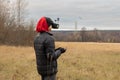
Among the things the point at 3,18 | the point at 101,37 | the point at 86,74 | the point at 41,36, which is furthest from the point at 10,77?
the point at 101,37

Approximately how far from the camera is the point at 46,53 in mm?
6719

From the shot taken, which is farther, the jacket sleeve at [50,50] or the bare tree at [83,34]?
the bare tree at [83,34]

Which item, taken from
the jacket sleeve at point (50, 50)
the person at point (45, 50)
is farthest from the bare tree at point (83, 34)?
the jacket sleeve at point (50, 50)

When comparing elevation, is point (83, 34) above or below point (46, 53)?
below

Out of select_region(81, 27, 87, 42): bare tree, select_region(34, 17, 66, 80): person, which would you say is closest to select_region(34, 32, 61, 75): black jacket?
select_region(34, 17, 66, 80): person

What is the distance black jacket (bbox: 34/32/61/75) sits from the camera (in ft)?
21.8

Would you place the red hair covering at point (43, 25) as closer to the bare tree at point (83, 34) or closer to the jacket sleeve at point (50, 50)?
the jacket sleeve at point (50, 50)

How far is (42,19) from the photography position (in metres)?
6.81

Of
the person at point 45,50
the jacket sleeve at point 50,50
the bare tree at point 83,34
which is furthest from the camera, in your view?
the bare tree at point 83,34

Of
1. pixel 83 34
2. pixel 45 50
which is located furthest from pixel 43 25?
pixel 83 34

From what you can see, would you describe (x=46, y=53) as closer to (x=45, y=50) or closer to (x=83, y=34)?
(x=45, y=50)

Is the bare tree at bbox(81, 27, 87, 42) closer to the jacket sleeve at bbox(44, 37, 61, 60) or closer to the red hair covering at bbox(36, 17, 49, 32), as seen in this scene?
the red hair covering at bbox(36, 17, 49, 32)

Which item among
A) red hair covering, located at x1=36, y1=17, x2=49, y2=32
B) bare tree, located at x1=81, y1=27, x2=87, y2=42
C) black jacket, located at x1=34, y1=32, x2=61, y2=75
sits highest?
red hair covering, located at x1=36, y1=17, x2=49, y2=32

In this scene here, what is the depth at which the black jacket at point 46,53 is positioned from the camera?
6648 millimetres
